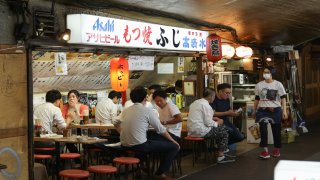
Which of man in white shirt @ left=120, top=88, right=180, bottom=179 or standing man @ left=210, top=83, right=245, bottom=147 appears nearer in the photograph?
man in white shirt @ left=120, top=88, right=180, bottom=179

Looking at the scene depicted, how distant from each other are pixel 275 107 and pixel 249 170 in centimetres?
221

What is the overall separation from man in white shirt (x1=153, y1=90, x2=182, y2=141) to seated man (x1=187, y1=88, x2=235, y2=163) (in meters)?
0.63

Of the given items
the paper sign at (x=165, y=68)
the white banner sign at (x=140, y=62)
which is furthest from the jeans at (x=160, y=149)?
the paper sign at (x=165, y=68)

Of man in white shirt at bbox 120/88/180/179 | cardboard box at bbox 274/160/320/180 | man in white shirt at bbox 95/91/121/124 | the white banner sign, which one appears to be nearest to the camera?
cardboard box at bbox 274/160/320/180

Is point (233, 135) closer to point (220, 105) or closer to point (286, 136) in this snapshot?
point (220, 105)

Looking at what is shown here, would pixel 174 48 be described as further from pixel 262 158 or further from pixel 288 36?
pixel 288 36

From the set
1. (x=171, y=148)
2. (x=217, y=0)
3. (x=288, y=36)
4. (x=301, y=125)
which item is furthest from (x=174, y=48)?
(x=301, y=125)

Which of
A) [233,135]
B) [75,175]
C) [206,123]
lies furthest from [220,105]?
[75,175]

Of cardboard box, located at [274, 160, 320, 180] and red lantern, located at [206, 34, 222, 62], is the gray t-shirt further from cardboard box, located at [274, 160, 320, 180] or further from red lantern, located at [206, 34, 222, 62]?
cardboard box, located at [274, 160, 320, 180]

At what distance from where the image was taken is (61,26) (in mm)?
8453

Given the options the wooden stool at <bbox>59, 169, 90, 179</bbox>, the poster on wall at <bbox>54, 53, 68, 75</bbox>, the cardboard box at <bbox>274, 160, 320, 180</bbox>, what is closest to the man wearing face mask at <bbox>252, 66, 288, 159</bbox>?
the poster on wall at <bbox>54, 53, 68, 75</bbox>

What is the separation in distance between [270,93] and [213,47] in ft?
6.63

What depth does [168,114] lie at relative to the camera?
11211 millimetres

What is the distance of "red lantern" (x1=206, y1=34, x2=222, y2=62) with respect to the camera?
13.0 metres
